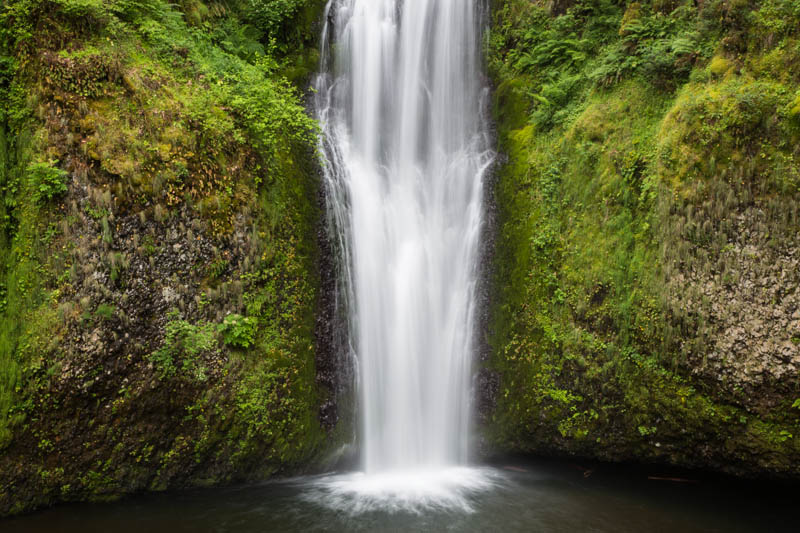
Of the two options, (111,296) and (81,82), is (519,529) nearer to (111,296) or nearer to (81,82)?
(111,296)

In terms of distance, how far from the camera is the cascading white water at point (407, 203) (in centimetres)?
790

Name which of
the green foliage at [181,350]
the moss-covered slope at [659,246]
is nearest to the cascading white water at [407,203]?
the moss-covered slope at [659,246]

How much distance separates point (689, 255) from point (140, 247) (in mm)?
7564

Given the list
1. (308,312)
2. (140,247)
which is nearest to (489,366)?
(308,312)

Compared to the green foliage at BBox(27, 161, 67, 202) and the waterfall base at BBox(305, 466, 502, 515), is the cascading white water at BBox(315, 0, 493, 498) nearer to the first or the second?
the waterfall base at BBox(305, 466, 502, 515)

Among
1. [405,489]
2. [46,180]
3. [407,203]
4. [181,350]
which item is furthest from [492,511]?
[46,180]

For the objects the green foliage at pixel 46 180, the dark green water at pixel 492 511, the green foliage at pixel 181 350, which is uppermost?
the green foliage at pixel 46 180

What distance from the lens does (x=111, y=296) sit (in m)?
6.24

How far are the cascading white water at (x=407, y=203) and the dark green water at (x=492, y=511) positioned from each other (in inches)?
52.5

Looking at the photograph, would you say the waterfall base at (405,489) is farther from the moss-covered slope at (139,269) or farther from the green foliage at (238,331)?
the green foliage at (238,331)

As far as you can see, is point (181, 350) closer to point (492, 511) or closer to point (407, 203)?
point (407, 203)

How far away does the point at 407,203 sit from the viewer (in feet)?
29.5

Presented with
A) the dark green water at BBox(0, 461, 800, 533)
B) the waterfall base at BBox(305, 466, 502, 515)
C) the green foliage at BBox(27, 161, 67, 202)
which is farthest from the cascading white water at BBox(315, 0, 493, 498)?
the green foliage at BBox(27, 161, 67, 202)

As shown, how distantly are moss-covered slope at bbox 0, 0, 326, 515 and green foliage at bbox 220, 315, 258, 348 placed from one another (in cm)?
2
